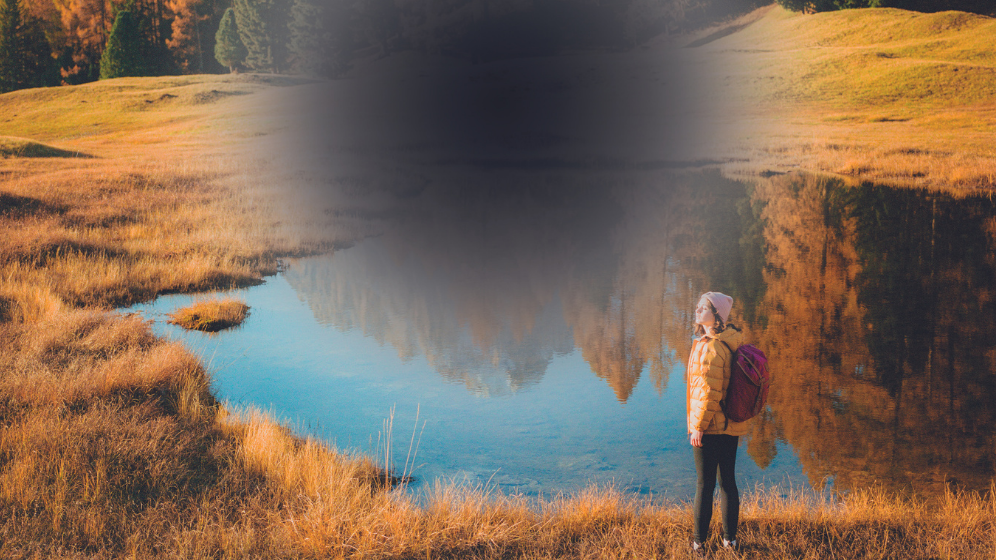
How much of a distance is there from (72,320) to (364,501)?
6.62 meters

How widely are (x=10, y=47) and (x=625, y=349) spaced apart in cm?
7702

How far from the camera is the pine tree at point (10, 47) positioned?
64438mm

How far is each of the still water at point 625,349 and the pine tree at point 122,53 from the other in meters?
62.5

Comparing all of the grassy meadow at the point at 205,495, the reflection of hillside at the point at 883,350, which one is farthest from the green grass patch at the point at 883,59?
the grassy meadow at the point at 205,495

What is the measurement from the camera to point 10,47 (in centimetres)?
6794

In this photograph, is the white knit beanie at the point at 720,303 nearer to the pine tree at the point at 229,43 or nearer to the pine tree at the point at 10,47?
the pine tree at the point at 10,47

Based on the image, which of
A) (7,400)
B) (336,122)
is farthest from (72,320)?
(336,122)

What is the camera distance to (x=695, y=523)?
4.96 meters

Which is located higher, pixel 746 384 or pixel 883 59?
pixel 883 59

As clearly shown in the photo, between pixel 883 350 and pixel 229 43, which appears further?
pixel 229 43

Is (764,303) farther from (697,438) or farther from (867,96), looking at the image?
(867,96)

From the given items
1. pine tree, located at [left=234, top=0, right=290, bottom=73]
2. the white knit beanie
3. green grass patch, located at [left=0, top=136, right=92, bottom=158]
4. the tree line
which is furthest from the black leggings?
pine tree, located at [left=234, top=0, right=290, bottom=73]

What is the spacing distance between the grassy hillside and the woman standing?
3000 cm

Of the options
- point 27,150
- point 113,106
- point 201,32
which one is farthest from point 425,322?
point 201,32
